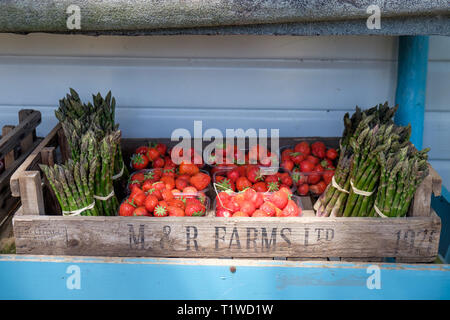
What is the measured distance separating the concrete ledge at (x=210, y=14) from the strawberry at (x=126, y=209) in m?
1.10

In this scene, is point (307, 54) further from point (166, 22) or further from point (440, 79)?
point (166, 22)

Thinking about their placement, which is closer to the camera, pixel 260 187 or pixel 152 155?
pixel 260 187

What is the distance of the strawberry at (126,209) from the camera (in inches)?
120

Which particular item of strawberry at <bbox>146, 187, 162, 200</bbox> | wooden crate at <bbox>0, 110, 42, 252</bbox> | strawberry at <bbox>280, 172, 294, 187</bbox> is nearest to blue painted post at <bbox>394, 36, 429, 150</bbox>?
strawberry at <bbox>280, 172, 294, 187</bbox>

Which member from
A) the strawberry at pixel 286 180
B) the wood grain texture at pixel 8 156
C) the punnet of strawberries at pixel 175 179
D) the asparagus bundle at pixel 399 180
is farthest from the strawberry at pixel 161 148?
the asparagus bundle at pixel 399 180

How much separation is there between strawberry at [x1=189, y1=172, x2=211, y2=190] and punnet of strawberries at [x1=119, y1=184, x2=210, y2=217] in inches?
7.1

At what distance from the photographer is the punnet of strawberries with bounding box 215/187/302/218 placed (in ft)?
9.97

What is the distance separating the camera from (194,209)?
304cm

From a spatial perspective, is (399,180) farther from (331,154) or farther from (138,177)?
(138,177)

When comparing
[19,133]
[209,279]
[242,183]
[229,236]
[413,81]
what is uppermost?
[413,81]

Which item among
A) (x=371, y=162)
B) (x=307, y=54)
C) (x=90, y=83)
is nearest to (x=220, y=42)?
(x=307, y=54)

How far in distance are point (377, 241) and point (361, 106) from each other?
1528mm

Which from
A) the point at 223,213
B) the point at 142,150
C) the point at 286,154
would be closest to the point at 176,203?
the point at 223,213

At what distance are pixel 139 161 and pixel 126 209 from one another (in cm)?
69
